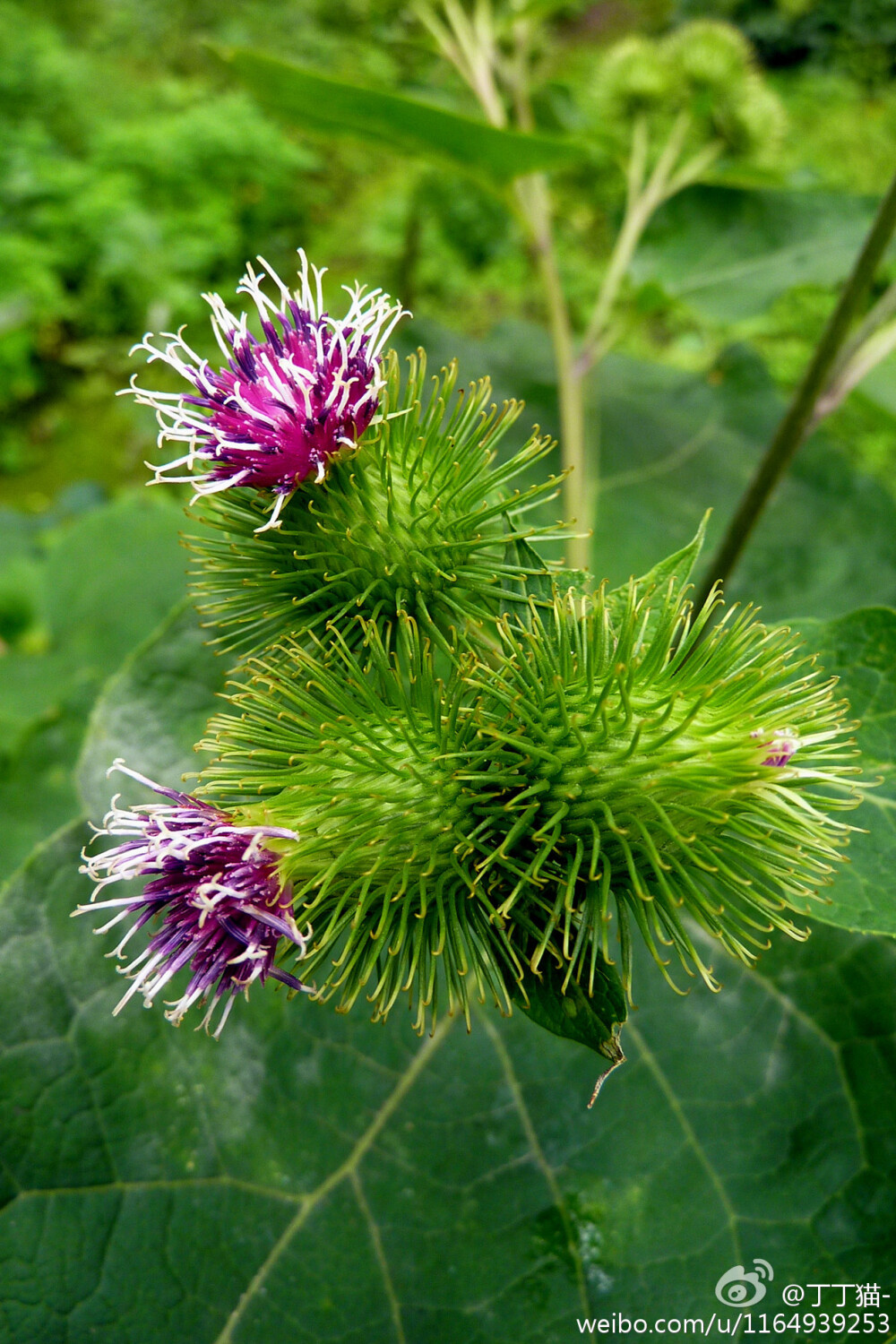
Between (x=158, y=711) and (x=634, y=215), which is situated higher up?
(x=634, y=215)

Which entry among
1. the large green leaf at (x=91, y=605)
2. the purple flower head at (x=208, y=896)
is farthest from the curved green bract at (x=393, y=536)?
the large green leaf at (x=91, y=605)

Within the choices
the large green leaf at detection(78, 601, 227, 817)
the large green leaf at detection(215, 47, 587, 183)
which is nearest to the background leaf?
the large green leaf at detection(215, 47, 587, 183)

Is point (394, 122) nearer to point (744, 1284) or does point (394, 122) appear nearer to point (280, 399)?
point (280, 399)

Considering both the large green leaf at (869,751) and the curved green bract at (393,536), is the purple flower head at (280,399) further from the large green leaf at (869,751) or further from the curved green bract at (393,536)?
the large green leaf at (869,751)

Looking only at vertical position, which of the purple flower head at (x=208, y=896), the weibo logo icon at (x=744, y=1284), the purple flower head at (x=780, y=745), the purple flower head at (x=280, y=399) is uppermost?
the purple flower head at (x=280, y=399)

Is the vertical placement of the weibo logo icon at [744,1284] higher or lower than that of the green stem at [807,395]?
lower

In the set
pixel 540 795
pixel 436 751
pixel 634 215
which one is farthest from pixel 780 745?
pixel 634 215

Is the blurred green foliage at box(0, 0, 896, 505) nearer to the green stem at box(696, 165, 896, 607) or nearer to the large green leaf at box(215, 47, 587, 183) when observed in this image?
the large green leaf at box(215, 47, 587, 183)
